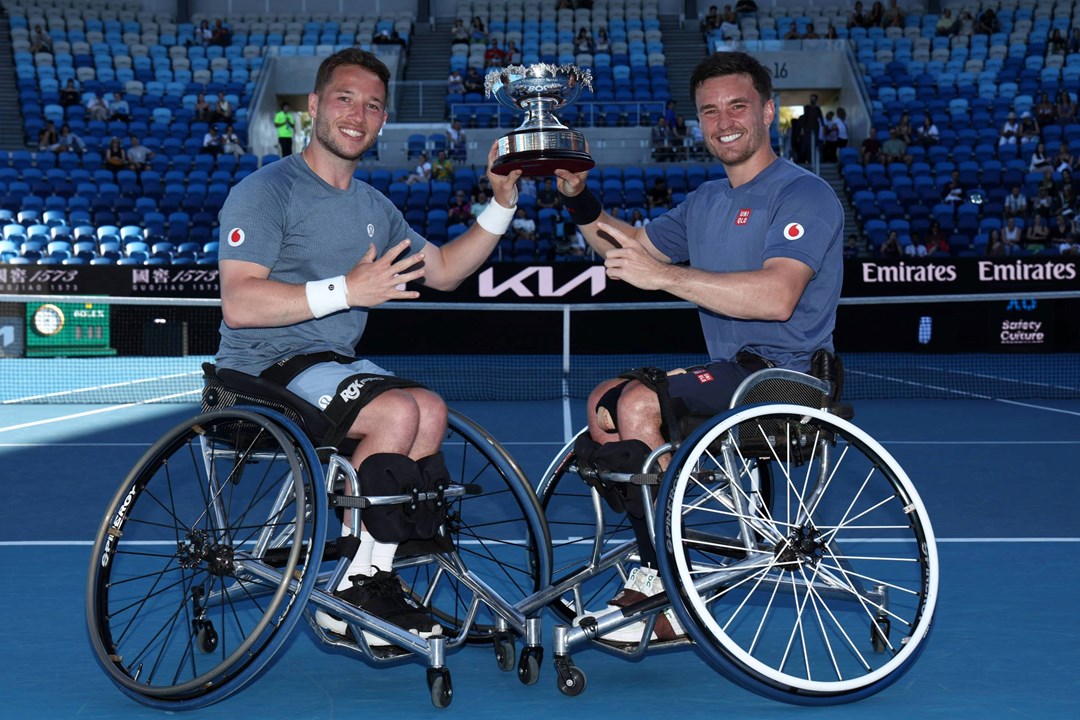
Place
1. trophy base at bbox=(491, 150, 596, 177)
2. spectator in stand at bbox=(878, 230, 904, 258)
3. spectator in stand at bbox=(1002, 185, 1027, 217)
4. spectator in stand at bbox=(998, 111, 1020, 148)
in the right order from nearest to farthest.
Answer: trophy base at bbox=(491, 150, 596, 177) < spectator in stand at bbox=(878, 230, 904, 258) < spectator in stand at bbox=(1002, 185, 1027, 217) < spectator in stand at bbox=(998, 111, 1020, 148)

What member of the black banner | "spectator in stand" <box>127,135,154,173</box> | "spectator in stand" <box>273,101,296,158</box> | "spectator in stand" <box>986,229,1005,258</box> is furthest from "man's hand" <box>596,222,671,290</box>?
"spectator in stand" <box>127,135,154,173</box>

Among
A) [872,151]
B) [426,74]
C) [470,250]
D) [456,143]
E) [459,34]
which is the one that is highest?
[459,34]

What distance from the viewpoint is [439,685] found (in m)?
3.04

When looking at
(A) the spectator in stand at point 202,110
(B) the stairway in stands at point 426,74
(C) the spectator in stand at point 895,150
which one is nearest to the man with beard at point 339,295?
(C) the spectator in stand at point 895,150

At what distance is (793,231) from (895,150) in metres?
20.4

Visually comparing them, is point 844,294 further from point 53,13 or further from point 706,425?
point 53,13

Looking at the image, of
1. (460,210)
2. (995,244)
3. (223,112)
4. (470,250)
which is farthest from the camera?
(223,112)

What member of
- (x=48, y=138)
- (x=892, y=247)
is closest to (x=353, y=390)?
(x=892, y=247)

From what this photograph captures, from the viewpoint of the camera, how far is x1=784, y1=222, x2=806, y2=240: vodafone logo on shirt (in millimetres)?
3355

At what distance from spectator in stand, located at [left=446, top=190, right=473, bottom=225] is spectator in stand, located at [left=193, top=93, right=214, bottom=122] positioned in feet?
23.1

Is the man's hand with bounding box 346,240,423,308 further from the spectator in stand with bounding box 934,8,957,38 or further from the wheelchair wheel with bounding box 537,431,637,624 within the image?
the spectator in stand with bounding box 934,8,957,38

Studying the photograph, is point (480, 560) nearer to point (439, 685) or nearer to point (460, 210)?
point (439, 685)

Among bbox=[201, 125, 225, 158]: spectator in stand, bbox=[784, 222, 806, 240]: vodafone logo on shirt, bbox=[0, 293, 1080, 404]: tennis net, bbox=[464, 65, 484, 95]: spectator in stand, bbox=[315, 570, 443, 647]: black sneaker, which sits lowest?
bbox=[0, 293, 1080, 404]: tennis net

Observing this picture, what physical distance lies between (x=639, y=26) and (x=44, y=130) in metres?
13.5
